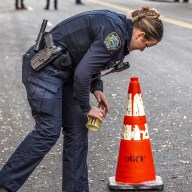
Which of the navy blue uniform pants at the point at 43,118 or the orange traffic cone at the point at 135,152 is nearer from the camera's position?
the navy blue uniform pants at the point at 43,118

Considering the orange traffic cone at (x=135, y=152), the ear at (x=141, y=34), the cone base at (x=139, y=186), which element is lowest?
the cone base at (x=139, y=186)

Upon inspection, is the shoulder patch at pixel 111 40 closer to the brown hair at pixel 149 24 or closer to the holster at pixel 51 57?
the brown hair at pixel 149 24

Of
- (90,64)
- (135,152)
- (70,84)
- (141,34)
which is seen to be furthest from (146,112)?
(90,64)

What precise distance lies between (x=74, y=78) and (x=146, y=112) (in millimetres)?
3823

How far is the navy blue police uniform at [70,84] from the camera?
4445 mm

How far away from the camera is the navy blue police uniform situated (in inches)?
175

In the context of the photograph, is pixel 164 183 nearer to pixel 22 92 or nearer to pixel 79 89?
pixel 79 89

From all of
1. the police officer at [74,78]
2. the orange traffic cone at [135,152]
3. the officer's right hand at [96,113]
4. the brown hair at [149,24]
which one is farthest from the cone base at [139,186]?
the brown hair at [149,24]

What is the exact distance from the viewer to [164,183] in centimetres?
555

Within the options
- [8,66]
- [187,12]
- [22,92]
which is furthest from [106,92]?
[187,12]

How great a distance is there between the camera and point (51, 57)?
458 cm

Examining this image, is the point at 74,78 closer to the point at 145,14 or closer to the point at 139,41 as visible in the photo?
the point at 139,41

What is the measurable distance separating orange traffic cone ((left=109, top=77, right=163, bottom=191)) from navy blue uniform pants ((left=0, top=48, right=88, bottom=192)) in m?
0.59

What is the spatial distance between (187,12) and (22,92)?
1416 centimetres
